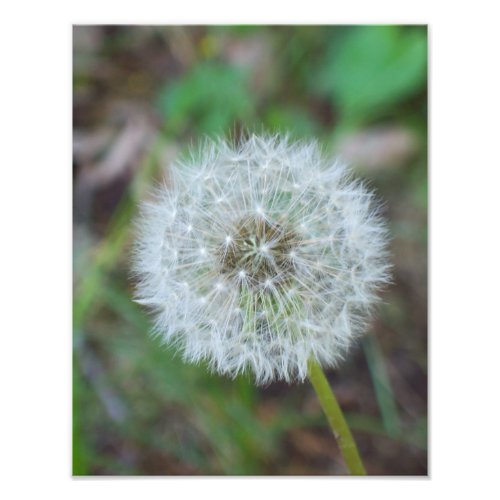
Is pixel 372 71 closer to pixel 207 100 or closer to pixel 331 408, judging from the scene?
pixel 207 100

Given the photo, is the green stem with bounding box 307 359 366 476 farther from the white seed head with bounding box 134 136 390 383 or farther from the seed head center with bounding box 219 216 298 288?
the seed head center with bounding box 219 216 298 288

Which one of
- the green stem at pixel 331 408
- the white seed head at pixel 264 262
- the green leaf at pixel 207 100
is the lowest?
the green stem at pixel 331 408

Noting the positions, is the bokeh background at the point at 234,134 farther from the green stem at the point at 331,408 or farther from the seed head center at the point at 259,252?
the seed head center at the point at 259,252

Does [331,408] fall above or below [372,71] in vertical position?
below
